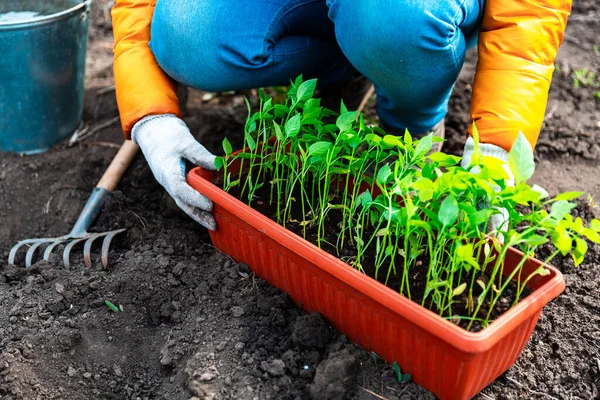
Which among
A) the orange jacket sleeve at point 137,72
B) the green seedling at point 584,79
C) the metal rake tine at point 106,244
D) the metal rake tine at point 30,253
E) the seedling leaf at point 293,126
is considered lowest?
the metal rake tine at point 30,253

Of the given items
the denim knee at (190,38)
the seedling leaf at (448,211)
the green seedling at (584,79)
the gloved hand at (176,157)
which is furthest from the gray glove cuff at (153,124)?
the green seedling at (584,79)

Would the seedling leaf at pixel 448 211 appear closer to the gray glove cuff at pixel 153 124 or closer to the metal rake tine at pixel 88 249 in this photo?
the gray glove cuff at pixel 153 124

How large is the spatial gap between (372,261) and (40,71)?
1344 millimetres

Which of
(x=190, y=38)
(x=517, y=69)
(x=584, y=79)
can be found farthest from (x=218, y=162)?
(x=584, y=79)

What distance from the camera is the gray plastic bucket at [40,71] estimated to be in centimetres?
215

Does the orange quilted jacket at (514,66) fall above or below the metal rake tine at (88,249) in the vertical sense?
above

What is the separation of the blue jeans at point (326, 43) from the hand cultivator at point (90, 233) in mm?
365

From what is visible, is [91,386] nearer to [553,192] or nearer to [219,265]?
[219,265]

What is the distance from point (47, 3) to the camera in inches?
94.5

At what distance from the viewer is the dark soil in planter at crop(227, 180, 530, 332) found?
1.40 metres

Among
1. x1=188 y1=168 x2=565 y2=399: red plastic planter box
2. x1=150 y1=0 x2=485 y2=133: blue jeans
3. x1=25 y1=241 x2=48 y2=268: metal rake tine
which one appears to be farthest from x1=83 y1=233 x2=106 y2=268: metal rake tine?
x1=150 y1=0 x2=485 y2=133: blue jeans

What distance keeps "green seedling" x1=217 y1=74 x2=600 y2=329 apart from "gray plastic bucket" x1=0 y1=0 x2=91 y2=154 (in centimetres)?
84

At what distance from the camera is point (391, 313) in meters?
1.35

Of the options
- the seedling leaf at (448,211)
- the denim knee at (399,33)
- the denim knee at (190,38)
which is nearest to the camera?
the seedling leaf at (448,211)
